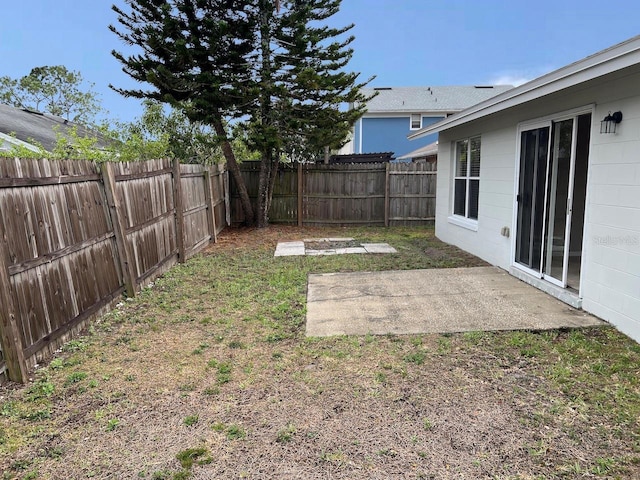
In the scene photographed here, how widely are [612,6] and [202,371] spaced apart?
559 inches

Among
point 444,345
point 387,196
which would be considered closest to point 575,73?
point 444,345

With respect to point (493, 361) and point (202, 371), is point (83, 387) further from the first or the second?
point (493, 361)

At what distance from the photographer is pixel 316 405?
2.92 metres

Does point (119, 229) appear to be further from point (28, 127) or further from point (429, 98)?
point (429, 98)

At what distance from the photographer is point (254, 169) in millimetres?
12750

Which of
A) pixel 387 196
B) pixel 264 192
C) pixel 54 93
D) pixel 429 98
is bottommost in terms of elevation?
pixel 387 196

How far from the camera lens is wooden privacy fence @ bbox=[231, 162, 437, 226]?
41.1 feet

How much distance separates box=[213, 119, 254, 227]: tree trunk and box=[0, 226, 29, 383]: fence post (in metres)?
8.07

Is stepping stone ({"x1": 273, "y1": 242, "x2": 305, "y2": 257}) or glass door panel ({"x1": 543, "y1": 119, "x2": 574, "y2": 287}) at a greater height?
glass door panel ({"x1": 543, "y1": 119, "x2": 574, "y2": 287})

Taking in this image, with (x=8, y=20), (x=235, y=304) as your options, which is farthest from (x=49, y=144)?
(x=8, y=20)

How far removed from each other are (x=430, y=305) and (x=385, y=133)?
2017cm

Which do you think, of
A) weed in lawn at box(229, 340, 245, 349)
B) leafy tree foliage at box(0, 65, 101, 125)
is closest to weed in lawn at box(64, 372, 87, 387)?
weed in lawn at box(229, 340, 245, 349)

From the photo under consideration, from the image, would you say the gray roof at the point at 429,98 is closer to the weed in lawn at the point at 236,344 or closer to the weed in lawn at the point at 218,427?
the weed in lawn at the point at 236,344

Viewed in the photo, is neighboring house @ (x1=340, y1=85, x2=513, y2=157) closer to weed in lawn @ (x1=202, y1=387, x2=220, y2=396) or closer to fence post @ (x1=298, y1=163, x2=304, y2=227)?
fence post @ (x1=298, y1=163, x2=304, y2=227)
